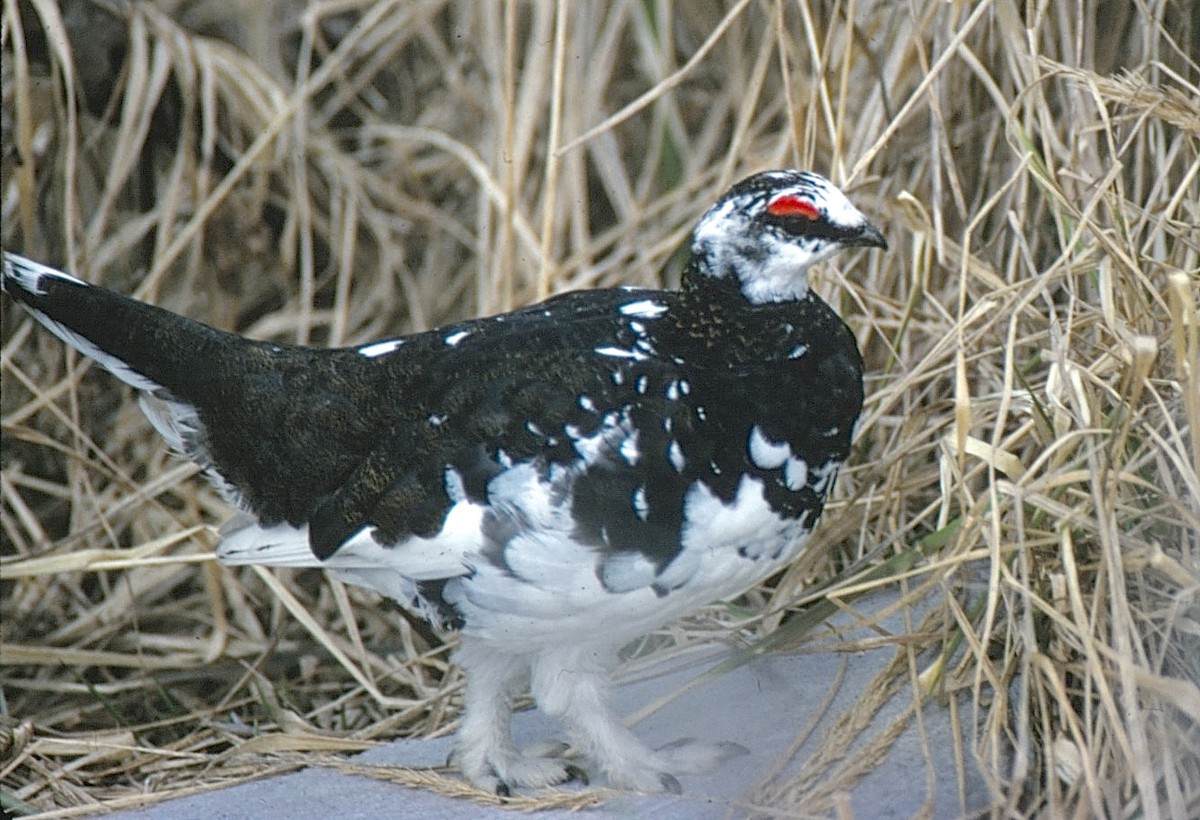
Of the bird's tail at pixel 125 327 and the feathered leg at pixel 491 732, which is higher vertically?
the bird's tail at pixel 125 327

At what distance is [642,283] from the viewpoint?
11.4 ft

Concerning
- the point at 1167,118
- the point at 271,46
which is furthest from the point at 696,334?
the point at 271,46

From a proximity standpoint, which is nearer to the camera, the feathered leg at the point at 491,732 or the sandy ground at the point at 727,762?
the sandy ground at the point at 727,762

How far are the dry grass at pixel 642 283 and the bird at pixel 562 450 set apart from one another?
0.88 feet

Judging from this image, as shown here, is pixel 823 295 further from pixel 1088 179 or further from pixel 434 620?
pixel 434 620

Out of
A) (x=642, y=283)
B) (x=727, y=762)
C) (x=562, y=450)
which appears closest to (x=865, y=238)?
(x=562, y=450)

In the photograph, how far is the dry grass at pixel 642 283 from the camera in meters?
1.96

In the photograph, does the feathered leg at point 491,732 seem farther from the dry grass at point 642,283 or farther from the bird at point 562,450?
the dry grass at point 642,283

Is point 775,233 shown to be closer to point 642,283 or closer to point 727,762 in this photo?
point 727,762

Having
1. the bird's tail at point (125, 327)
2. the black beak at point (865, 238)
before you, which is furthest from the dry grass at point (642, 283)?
the bird's tail at point (125, 327)

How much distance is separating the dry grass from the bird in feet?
0.88

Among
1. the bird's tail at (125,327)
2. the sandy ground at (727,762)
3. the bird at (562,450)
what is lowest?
the sandy ground at (727,762)

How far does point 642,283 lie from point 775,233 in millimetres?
1436

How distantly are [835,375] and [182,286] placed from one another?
7.21 ft
